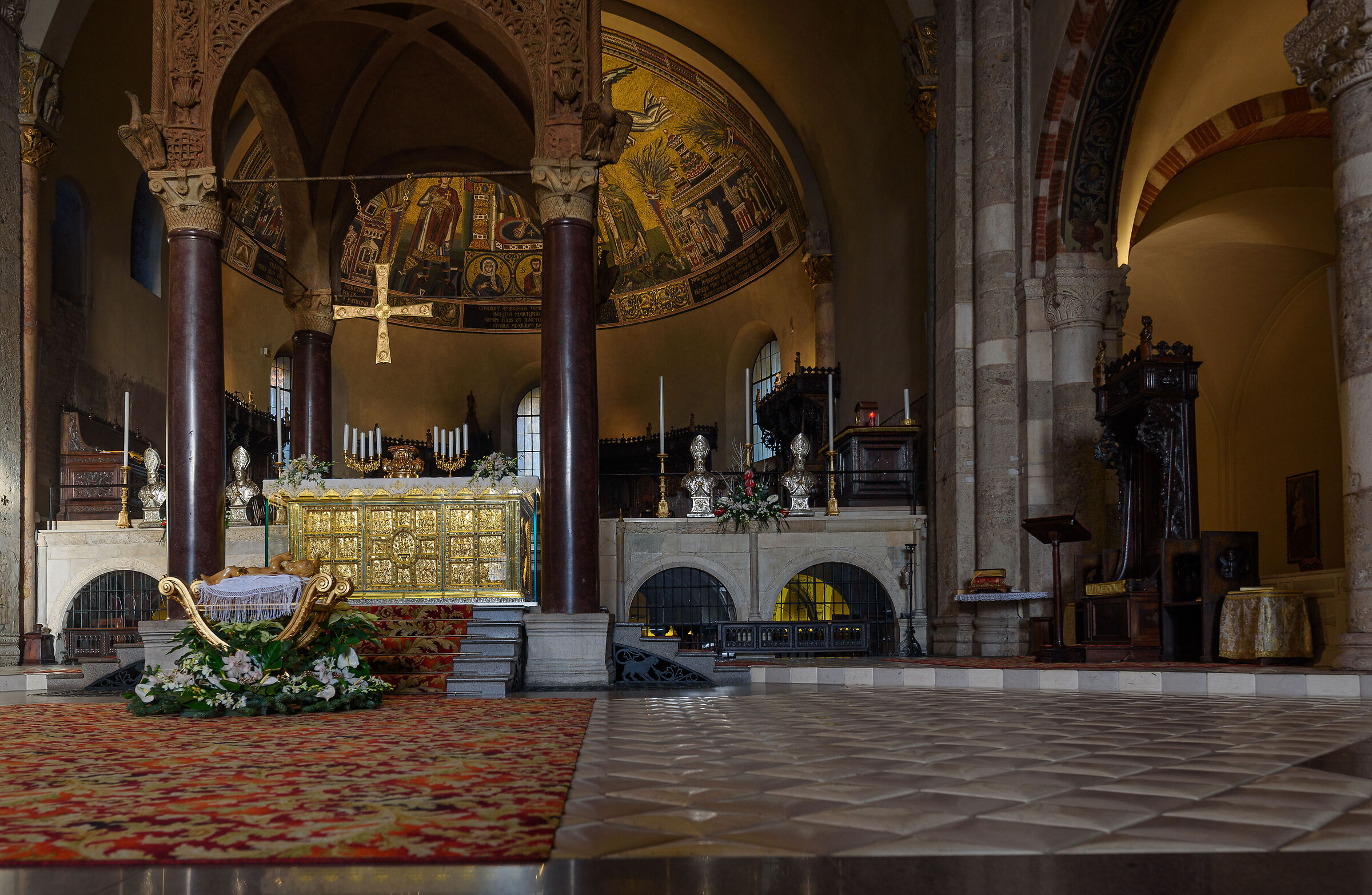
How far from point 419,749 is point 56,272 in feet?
43.3

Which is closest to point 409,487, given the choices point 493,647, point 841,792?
point 493,647

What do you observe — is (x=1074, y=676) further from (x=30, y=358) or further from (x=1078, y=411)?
(x=30, y=358)

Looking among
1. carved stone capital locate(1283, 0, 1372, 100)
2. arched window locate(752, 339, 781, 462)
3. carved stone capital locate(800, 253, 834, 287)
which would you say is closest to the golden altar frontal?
carved stone capital locate(1283, 0, 1372, 100)

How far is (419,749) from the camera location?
4.88 metres

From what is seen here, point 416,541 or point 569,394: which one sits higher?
point 569,394

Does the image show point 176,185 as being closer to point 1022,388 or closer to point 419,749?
point 419,749

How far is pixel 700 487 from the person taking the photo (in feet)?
46.2

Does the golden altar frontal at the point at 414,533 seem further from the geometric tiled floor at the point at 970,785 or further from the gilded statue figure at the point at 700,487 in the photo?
the geometric tiled floor at the point at 970,785

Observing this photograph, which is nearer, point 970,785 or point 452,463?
point 970,785

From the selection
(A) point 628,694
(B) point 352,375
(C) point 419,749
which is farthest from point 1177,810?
(B) point 352,375

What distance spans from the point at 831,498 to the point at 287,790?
10.6m

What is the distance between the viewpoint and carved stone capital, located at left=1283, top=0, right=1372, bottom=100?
6.78 metres

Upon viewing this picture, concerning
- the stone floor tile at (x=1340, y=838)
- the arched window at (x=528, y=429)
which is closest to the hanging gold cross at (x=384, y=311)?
the stone floor tile at (x=1340, y=838)

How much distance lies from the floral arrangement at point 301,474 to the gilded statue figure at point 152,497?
3.39 metres
